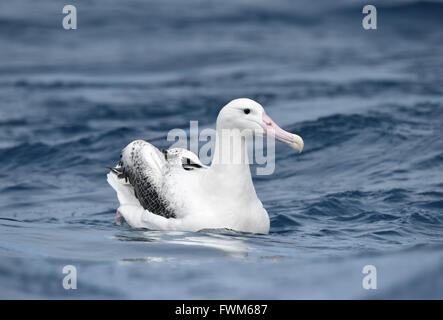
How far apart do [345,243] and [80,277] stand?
3116 mm

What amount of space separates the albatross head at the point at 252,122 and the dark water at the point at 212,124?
3.74 feet

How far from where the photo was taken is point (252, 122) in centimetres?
980

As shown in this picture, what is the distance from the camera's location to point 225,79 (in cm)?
2138

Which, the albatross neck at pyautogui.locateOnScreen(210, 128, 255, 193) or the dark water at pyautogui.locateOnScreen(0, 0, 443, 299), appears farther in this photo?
the albatross neck at pyautogui.locateOnScreen(210, 128, 255, 193)

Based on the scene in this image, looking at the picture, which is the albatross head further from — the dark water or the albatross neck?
the dark water

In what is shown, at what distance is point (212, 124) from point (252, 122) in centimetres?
822

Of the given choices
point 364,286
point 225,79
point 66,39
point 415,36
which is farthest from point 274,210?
point 66,39

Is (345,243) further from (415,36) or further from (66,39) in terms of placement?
(66,39)

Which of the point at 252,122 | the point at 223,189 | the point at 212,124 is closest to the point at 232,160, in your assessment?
the point at 223,189

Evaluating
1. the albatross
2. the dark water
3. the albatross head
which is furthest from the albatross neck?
the dark water

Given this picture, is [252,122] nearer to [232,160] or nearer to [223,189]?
[232,160]

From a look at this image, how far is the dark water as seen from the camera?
8312 millimetres

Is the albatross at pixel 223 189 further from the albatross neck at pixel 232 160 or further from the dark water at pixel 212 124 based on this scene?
the dark water at pixel 212 124

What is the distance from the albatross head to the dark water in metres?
1.14
